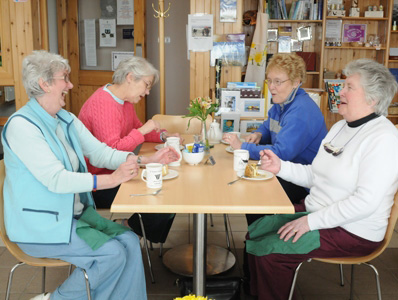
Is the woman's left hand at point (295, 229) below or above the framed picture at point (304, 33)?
below

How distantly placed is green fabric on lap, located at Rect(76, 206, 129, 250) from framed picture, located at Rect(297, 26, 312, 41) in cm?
466

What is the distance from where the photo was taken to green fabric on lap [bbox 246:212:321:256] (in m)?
1.85

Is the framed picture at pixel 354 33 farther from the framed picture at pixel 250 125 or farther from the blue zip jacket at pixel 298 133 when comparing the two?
the blue zip jacket at pixel 298 133

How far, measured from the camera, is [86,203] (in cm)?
206

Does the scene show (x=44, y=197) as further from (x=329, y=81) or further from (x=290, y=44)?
(x=290, y=44)

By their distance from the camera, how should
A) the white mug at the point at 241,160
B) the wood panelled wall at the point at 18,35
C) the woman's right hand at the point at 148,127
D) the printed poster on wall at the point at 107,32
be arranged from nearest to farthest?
the white mug at the point at 241,160 → the woman's right hand at the point at 148,127 → the wood panelled wall at the point at 18,35 → the printed poster on wall at the point at 107,32

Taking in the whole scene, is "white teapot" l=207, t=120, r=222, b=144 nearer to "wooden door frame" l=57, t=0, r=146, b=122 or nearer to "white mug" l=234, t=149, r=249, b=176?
"white mug" l=234, t=149, r=249, b=176

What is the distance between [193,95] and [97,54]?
2.09 meters

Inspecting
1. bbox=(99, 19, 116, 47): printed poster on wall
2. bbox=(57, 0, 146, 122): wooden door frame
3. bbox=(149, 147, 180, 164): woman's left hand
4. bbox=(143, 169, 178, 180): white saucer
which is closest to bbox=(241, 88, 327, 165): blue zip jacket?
bbox=(149, 147, 180, 164): woman's left hand

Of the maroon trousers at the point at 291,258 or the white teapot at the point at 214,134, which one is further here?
the white teapot at the point at 214,134

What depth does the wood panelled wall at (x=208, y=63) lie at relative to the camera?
4.12 meters

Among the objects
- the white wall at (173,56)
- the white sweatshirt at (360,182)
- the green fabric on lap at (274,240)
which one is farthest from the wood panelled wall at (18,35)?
the white sweatshirt at (360,182)

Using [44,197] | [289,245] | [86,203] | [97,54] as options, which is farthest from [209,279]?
[97,54]

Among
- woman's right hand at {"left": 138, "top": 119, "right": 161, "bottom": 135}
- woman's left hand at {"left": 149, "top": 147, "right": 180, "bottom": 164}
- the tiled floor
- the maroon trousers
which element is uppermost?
woman's right hand at {"left": 138, "top": 119, "right": 161, "bottom": 135}
